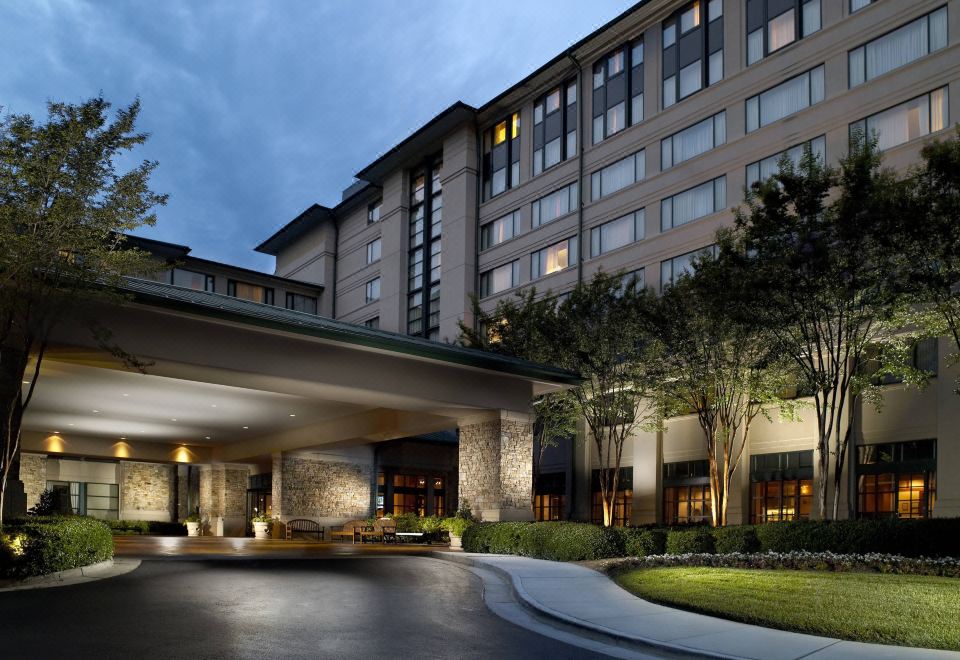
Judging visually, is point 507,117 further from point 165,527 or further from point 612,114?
point 165,527

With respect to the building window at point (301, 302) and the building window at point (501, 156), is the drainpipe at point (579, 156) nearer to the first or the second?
the building window at point (501, 156)

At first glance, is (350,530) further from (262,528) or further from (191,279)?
(191,279)

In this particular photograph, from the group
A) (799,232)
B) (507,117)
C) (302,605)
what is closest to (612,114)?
(507,117)

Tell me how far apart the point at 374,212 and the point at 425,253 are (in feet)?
30.3

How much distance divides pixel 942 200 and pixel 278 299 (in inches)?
2247

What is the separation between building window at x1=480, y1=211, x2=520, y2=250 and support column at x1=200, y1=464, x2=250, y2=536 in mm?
20612

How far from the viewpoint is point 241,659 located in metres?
9.55

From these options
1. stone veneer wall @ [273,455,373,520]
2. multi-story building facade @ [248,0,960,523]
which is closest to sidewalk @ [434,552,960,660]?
multi-story building facade @ [248,0,960,523]

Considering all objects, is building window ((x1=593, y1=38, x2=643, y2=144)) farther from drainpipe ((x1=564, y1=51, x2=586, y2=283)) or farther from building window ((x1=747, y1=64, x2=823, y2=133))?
building window ((x1=747, y1=64, x2=823, y2=133))

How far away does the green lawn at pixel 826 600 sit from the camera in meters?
10.9

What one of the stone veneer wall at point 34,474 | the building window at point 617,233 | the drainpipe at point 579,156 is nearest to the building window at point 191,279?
the stone veneer wall at point 34,474

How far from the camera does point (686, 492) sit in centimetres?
4150

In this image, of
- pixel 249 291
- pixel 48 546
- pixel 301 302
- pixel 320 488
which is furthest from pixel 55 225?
pixel 301 302

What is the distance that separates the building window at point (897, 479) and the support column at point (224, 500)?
99.7ft
